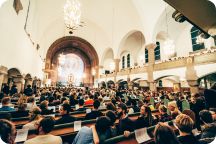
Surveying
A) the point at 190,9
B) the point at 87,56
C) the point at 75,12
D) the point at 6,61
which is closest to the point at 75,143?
the point at 190,9

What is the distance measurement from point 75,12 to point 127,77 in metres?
10.8

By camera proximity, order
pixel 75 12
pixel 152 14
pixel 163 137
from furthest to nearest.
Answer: pixel 152 14, pixel 75 12, pixel 163 137

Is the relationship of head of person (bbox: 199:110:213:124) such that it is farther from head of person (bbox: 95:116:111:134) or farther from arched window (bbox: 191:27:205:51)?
arched window (bbox: 191:27:205:51)

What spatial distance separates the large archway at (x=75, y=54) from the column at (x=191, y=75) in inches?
705

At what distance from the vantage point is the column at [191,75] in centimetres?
926

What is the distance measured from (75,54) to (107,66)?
752 centimetres

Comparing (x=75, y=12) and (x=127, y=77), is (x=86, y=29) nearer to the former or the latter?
(x=127, y=77)

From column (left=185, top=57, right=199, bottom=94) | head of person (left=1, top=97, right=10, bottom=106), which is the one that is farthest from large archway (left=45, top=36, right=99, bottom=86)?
→ head of person (left=1, top=97, right=10, bottom=106)

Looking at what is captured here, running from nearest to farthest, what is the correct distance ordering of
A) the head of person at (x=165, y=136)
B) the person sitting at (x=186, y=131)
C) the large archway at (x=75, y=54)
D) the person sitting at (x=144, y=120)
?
the head of person at (x=165, y=136) → the person sitting at (x=186, y=131) → the person sitting at (x=144, y=120) → the large archway at (x=75, y=54)

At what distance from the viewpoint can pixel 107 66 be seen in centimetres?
2706

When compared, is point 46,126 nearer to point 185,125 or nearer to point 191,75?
point 185,125

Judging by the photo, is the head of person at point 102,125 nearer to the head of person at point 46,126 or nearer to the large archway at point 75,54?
the head of person at point 46,126

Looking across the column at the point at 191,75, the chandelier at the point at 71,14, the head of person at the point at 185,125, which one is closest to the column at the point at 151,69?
the column at the point at 191,75

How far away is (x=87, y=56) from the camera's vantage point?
28.8 m
